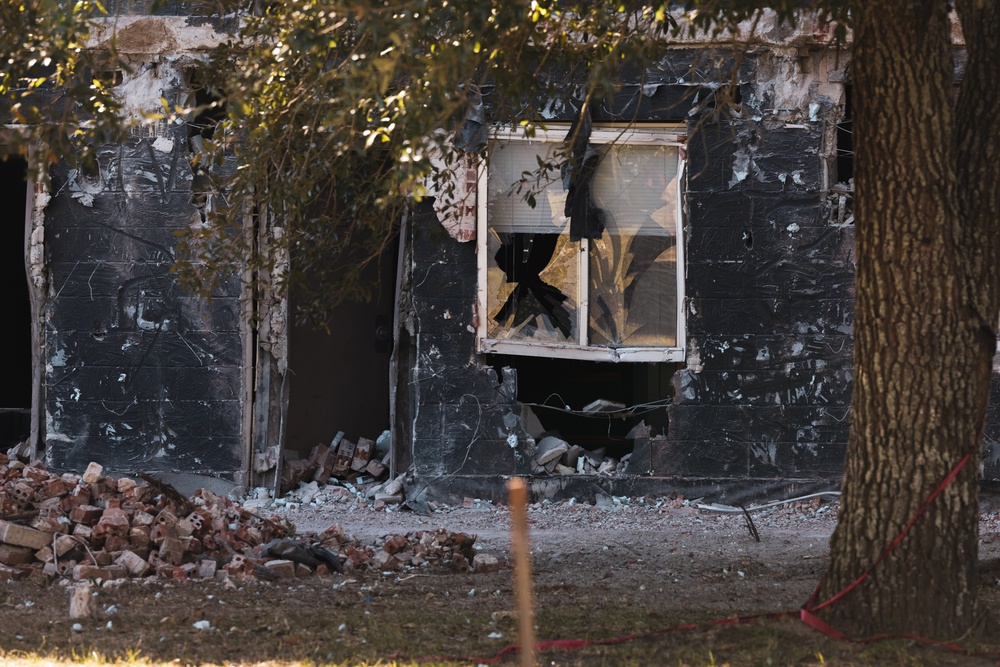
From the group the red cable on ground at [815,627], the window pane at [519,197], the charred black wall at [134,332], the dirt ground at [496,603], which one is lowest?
the dirt ground at [496,603]

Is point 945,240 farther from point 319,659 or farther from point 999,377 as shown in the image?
point 999,377

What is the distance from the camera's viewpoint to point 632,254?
30.8ft

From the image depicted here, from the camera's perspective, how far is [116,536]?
670 cm

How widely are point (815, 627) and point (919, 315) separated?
1424 millimetres

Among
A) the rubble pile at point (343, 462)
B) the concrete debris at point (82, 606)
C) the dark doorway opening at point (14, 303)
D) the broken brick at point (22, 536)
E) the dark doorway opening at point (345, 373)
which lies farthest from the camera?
the dark doorway opening at point (14, 303)

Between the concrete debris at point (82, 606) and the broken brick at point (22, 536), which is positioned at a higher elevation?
the broken brick at point (22, 536)

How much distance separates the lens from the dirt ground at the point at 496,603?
4648mm

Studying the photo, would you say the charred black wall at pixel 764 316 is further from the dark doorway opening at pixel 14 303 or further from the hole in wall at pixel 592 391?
the dark doorway opening at pixel 14 303

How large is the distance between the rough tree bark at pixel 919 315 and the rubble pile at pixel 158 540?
9.78ft

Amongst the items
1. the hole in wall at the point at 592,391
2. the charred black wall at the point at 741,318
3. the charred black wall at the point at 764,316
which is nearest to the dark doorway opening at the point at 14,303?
the hole in wall at the point at 592,391

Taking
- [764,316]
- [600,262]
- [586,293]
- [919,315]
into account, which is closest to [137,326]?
[586,293]

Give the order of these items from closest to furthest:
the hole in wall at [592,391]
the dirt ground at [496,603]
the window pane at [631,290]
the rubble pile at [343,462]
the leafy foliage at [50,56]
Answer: the leafy foliage at [50,56]
the dirt ground at [496,603]
the window pane at [631,290]
the rubble pile at [343,462]
the hole in wall at [592,391]

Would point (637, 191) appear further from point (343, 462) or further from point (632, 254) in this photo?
point (343, 462)

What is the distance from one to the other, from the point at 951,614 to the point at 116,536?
15.6 feet
